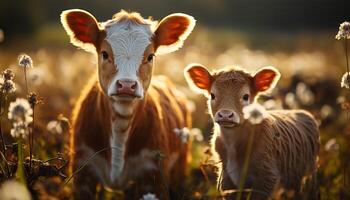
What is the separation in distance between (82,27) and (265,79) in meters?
2.22

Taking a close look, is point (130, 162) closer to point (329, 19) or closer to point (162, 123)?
point (162, 123)

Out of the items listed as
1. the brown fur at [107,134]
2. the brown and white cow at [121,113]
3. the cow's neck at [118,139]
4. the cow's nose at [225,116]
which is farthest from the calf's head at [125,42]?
the cow's nose at [225,116]

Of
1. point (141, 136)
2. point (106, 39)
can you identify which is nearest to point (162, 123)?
point (141, 136)

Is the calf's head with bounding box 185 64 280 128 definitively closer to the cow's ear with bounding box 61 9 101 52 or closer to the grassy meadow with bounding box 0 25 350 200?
the grassy meadow with bounding box 0 25 350 200

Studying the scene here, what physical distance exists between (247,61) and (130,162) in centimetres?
1103

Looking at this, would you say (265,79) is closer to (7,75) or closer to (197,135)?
(197,135)

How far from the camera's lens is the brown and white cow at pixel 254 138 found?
6.30 metres

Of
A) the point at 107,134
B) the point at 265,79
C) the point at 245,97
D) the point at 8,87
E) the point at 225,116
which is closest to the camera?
the point at 8,87

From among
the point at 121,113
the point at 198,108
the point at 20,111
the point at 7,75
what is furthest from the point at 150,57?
the point at 198,108

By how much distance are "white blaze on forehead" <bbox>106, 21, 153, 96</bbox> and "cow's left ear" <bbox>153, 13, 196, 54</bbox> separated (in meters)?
0.20

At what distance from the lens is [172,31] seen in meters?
7.62

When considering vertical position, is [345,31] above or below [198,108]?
above

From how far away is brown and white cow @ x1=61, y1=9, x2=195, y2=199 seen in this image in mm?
6980

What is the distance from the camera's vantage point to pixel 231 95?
6.40m
